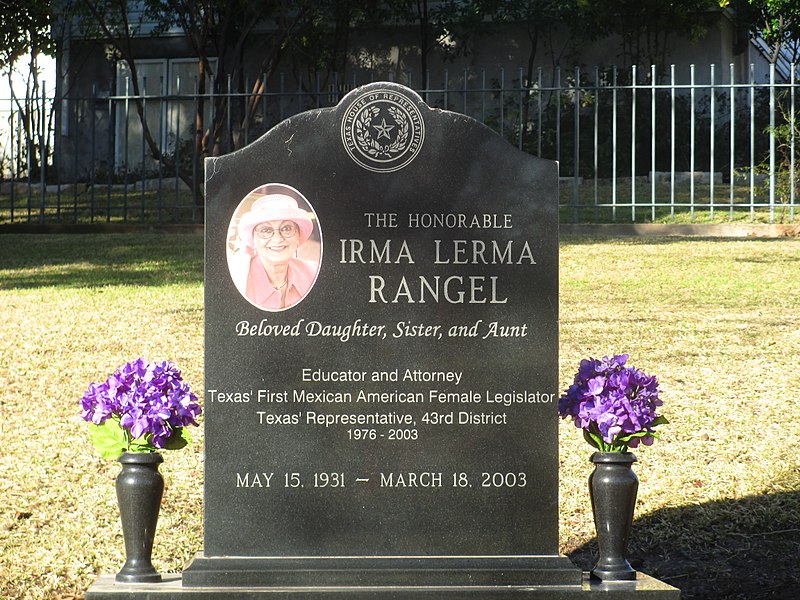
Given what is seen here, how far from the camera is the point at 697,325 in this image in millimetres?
9555

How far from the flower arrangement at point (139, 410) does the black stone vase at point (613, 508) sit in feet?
4.88

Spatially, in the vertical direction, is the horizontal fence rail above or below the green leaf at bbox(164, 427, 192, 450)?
above

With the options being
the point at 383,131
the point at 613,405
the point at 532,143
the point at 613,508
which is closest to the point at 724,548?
the point at 613,508

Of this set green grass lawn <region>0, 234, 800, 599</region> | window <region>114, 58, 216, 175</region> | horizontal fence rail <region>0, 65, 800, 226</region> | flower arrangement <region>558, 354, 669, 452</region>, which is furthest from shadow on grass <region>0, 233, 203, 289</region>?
flower arrangement <region>558, 354, 669, 452</region>

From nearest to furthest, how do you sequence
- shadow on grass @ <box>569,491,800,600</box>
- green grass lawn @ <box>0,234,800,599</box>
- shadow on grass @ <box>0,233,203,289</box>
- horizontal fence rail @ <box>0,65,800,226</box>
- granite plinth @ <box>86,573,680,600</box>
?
granite plinth @ <box>86,573,680,600</box>, shadow on grass @ <box>569,491,800,600</box>, green grass lawn @ <box>0,234,800,599</box>, shadow on grass @ <box>0,233,203,289</box>, horizontal fence rail @ <box>0,65,800,226</box>

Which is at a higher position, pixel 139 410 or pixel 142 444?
pixel 139 410

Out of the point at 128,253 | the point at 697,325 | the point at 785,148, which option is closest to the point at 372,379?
the point at 697,325

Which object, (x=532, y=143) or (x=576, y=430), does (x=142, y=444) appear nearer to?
(x=576, y=430)

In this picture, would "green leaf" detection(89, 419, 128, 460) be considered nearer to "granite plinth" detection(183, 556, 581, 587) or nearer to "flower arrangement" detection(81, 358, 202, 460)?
"flower arrangement" detection(81, 358, 202, 460)

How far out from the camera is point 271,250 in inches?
163

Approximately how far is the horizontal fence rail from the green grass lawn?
13.7 feet

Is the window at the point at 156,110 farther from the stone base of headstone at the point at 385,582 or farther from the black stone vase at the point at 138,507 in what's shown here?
the stone base of headstone at the point at 385,582

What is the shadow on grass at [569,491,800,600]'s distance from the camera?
16.1 feet

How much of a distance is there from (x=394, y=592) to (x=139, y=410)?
3.62ft
